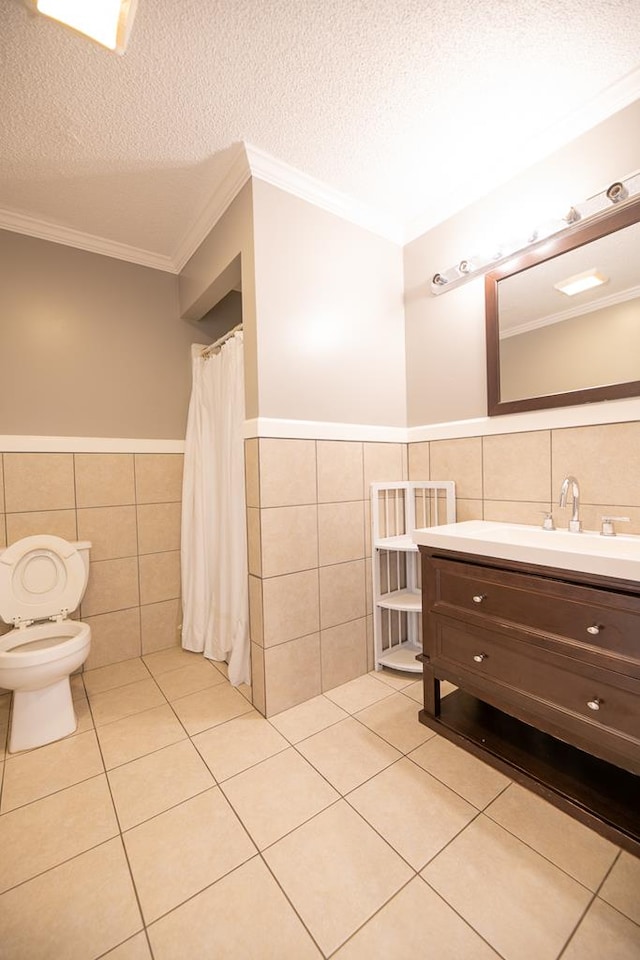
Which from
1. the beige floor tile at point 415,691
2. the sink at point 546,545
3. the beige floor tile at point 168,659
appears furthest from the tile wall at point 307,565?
the beige floor tile at point 168,659

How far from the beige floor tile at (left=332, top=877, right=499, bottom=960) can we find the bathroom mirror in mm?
1603

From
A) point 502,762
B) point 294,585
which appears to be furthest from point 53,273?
point 502,762

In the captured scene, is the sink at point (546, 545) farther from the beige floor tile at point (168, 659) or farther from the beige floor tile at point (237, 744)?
the beige floor tile at point (168, 659)

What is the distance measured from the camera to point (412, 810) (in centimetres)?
120

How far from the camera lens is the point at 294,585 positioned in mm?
1745

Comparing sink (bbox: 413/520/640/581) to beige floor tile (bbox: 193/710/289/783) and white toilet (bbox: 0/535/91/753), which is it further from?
white toilet (bbox: 0/535/91/753)

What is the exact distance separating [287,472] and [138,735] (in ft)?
4.11

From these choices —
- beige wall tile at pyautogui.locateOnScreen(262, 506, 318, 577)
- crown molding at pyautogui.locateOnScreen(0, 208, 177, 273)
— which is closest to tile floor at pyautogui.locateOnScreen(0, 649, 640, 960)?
beige wall tile at pyautogui.locateOnScreen(262, 506, 318, 577)

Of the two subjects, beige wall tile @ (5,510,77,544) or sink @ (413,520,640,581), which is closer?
sink @ (413,520,640,581)

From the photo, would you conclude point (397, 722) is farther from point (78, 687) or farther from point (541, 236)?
point (541, 236)

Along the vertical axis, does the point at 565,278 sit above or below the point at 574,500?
above

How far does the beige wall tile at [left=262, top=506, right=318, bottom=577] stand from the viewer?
1.66m

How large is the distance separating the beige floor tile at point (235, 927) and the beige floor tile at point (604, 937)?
0.57 m

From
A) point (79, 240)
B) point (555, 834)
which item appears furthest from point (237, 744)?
point (79, 240)
